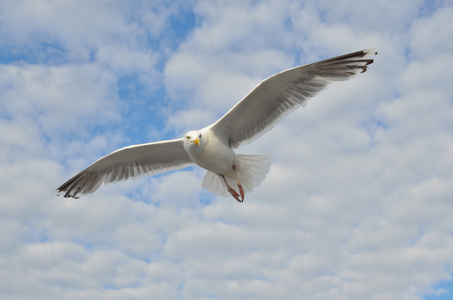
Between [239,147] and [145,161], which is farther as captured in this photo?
[145,161]

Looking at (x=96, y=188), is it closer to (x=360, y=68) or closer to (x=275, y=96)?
(x=275, y=96)

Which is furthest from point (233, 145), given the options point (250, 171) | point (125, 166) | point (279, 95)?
point (125, 166)

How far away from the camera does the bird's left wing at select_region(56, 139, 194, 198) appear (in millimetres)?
11133

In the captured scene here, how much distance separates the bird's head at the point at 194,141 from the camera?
9.22 m

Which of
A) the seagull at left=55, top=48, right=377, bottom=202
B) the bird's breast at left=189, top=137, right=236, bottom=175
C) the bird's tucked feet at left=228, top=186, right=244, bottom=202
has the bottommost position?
the bird's tucked feet at left=228, top=186, right=244, bottom=202

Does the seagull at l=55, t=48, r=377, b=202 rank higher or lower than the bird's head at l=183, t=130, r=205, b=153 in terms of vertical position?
higher

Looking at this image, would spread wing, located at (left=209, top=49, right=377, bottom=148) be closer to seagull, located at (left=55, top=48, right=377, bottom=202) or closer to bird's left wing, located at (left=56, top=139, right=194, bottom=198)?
seagull, located at (left=55, top=48, right=377, bottom=202)

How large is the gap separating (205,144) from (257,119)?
4.08 ft

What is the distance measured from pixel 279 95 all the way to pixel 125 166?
13.1 ft

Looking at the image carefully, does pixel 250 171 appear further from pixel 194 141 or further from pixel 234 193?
pixel 194 141

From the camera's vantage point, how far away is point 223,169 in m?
9.94

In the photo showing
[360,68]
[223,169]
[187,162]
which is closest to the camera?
[360,68]

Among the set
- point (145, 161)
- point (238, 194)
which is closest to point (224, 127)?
point (238, 194)

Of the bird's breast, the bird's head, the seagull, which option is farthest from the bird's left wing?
the bird's head
